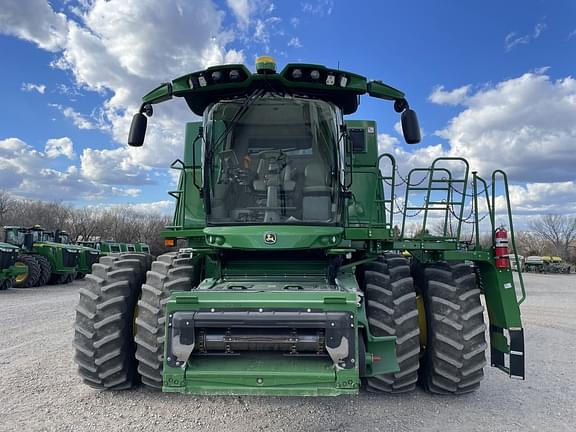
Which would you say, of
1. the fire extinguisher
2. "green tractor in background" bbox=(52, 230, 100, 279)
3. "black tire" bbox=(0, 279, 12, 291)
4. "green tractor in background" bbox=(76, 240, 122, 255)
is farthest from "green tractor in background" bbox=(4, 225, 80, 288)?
the fire extinguisher

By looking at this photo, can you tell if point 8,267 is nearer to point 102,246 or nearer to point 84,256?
point 84,256

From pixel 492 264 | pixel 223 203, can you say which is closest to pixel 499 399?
pixel 492 264

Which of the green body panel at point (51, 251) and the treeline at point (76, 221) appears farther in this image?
the treeline at point (76, 221)

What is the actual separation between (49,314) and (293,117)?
1007 centimetres

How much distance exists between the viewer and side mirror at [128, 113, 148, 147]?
5.24 meters

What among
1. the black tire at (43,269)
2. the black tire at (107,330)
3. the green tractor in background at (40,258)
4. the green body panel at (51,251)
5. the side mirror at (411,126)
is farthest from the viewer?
the green body panel at (51,251)

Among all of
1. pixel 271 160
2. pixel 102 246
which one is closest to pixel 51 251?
pixel 102 246

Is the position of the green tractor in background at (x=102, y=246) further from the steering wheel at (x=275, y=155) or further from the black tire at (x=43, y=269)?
the steering wheel at (x=275, y=155)

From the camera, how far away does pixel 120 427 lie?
14.4ft

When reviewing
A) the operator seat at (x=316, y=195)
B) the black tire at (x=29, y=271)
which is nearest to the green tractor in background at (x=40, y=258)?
the black tire at (x=29, y=271)

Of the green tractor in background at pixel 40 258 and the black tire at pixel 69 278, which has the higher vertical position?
the green tractor in background at pixel 40 258

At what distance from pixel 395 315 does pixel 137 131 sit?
133 inches

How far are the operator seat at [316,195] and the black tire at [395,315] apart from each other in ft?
2.62

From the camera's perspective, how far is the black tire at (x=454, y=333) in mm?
4930
